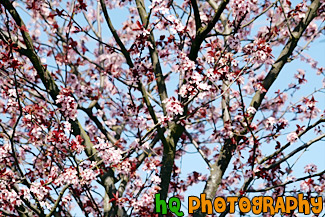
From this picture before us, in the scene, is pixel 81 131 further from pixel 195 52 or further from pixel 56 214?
pixel 195 52

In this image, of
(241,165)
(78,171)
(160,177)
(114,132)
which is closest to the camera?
(78,171)

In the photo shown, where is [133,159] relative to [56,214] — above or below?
above

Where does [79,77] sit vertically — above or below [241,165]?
above

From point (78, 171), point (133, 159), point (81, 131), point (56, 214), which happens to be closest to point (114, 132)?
point (133, 159)

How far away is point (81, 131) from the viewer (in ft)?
20.0

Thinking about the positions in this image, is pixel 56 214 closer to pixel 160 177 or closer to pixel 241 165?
pixel 160 177

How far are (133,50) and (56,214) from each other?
2710 mm

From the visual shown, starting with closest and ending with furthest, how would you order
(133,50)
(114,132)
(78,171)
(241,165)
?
1. (78,171)
2. (133,50)
3. (241,165)
4. (114,132)

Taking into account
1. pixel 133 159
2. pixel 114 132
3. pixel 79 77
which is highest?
pixel 79 77

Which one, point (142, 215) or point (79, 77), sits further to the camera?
point (79, 77)

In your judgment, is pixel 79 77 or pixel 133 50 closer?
pixel 133 50

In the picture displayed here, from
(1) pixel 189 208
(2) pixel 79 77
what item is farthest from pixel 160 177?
(2) pixel 79 77

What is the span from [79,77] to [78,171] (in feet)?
10.00

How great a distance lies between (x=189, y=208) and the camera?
248 inches
